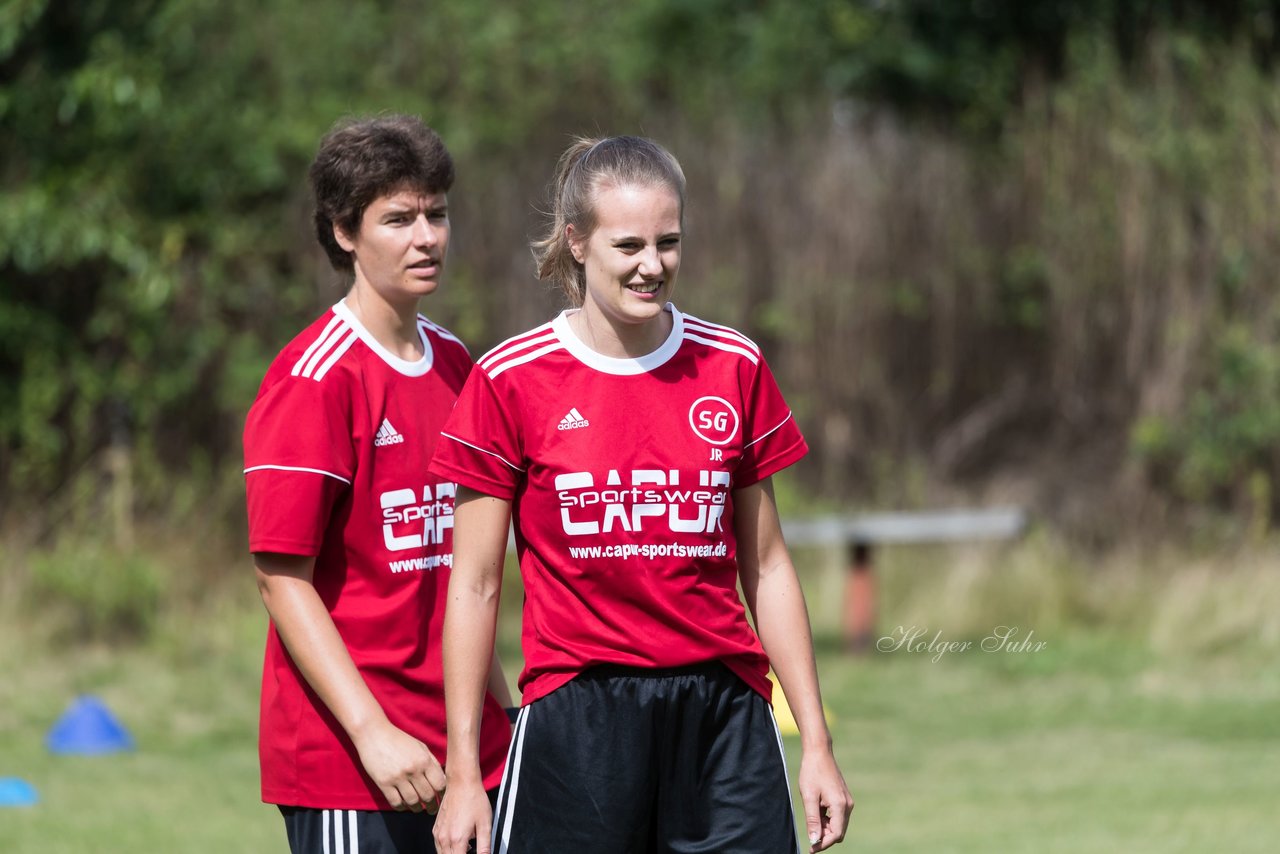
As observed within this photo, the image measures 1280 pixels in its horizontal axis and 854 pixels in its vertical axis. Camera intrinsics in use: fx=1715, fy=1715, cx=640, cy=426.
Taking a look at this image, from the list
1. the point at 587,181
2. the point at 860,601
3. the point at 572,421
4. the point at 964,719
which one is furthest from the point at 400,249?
the point at 860,601

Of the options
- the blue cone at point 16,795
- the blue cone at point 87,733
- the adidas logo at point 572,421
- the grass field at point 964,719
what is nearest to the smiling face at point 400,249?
the adidas logo at point 572,421

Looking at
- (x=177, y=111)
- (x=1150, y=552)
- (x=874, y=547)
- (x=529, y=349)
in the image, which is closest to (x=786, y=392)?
(x=874, y=547)

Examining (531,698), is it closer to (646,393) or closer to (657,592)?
(657,592)

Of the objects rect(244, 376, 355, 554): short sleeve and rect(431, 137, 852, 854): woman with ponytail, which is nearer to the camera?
rect(431, 137, 852, 854): woman with ponytail

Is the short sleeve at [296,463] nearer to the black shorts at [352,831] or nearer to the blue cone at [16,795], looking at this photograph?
the black shorts at [352,831]

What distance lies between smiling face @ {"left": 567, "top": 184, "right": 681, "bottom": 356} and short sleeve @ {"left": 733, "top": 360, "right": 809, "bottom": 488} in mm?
259

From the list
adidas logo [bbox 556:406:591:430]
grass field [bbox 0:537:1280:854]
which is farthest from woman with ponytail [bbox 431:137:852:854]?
grass field [bbox 0:537:1280:854]

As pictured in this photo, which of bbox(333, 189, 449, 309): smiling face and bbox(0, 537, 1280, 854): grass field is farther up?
bbox(333, 189, 449, 309): smiling face

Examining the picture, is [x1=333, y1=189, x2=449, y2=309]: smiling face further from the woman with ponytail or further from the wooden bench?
the wooden bench

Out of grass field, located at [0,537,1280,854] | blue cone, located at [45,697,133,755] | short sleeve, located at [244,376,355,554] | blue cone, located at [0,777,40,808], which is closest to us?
short sleeve, located at [244,376,355,554]

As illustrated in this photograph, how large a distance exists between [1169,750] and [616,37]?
44.6ft

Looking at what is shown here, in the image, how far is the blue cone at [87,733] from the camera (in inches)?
332

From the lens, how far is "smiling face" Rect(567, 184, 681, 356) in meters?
3.01

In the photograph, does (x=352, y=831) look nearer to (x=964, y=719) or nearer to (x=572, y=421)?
(x=572, y=421)
